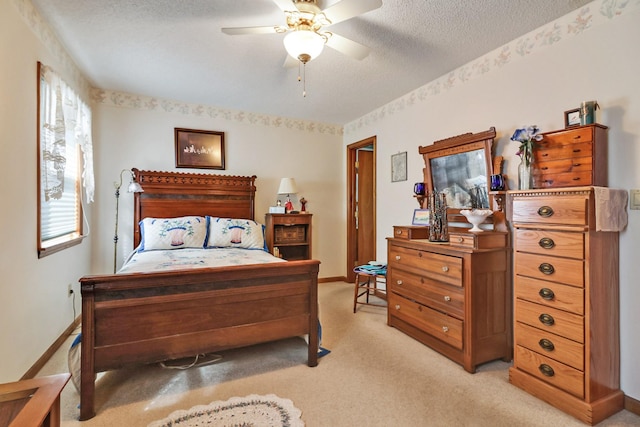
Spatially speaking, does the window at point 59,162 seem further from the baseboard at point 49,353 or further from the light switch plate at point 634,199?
the light switch plate at point 634,199

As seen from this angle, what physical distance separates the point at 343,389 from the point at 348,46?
2299mm

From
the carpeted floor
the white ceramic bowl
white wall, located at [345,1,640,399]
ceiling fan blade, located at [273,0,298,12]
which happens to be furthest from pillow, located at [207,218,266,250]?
ceiling fan blade, located at [273,0,298,12]

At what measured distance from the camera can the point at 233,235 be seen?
365cm

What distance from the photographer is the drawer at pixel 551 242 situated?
179 cm

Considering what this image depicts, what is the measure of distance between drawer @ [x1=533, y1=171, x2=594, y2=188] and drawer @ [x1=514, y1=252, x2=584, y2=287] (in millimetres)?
504

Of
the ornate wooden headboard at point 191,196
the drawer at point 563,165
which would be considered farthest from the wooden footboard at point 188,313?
the ornate wooden headboard at point 191,196

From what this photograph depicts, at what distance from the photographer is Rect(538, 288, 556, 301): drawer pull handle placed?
1898 mm

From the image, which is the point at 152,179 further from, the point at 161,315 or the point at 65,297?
the point at 161,315

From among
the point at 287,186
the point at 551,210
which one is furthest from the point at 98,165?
the point at 551,210

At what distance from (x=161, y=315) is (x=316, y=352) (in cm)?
112

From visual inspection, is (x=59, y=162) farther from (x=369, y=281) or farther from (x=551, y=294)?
(x=551, y=294)

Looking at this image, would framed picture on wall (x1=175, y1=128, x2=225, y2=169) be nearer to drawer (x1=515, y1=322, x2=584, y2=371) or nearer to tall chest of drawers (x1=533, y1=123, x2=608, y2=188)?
tall chest of drawers (x1=533, y1=123, x2=608, y2=188)

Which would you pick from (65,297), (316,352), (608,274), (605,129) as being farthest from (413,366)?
(65,297)

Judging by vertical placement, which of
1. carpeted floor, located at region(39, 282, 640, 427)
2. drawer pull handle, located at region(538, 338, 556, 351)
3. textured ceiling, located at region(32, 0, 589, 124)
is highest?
textured ceiling, located at region(32, 0, 589, 124)
